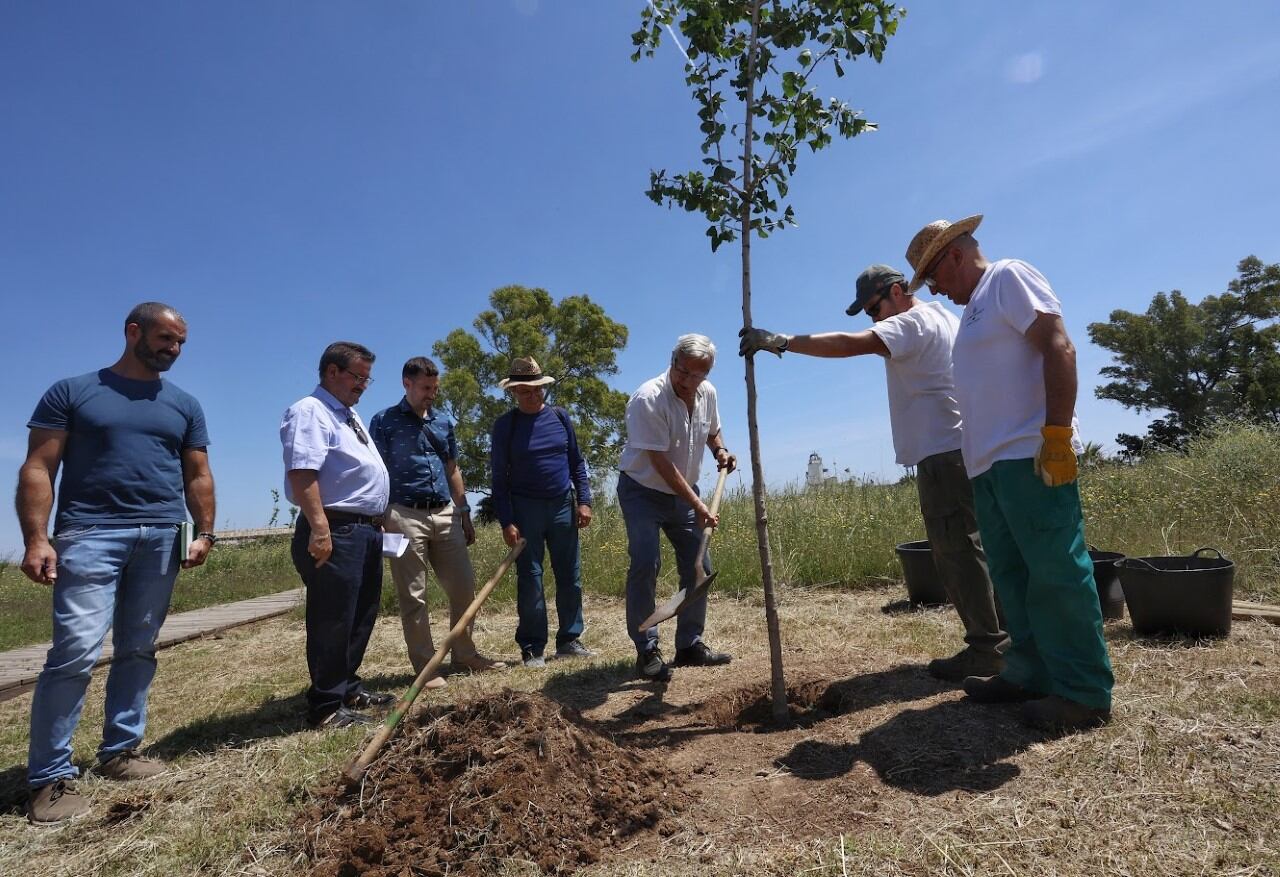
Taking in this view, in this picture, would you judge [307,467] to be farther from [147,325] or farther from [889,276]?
[889,276]

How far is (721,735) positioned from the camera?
306 cm

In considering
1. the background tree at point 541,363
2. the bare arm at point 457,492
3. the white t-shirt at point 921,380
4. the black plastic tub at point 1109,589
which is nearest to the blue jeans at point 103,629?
the bare arm at point 457,492

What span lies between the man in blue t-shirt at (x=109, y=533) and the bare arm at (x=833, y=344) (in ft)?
9.59

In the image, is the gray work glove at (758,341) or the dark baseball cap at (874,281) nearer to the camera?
the gray work glove at (758,341)

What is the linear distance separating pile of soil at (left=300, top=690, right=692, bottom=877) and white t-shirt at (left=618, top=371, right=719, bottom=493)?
5.47ft

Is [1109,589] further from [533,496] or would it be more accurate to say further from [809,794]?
[533,496]

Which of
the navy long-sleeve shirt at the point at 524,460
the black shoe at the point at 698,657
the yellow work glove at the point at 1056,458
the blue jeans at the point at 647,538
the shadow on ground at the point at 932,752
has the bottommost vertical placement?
the shadow on ground at the point at 932,752

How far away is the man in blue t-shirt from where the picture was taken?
109 inches

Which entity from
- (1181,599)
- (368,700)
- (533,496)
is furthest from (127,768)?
(1181,599)

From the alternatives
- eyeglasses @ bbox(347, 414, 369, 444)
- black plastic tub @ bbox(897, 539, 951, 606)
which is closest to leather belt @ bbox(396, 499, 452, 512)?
eyeglasses @ bbox(347, 414, 369, 444)

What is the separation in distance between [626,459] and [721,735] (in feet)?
5.45

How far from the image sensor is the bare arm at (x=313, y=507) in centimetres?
341

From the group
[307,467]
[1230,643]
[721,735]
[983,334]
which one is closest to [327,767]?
[307,467]

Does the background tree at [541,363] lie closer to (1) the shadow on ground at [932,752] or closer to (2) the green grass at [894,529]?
(2) the green grass at [894,529]
